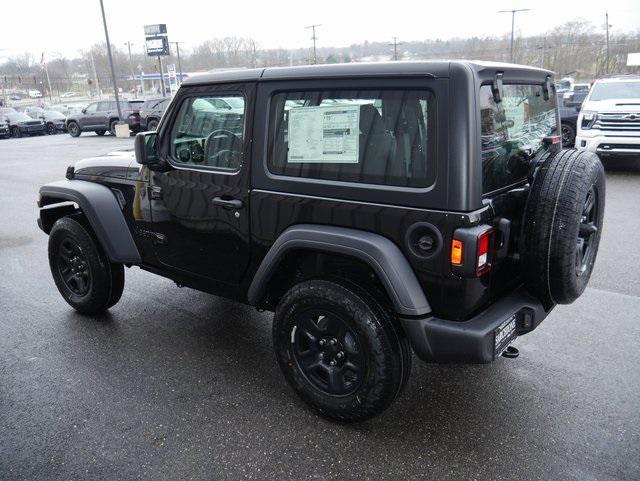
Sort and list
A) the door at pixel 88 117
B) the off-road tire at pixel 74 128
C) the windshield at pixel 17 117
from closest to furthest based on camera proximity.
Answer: the door at pixel 88 117 < the off-road tire at pixel 74 128 < the windshield at pixel 17 117

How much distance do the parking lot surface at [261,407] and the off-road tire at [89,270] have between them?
0.18 meters

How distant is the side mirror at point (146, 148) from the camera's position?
3297 mm

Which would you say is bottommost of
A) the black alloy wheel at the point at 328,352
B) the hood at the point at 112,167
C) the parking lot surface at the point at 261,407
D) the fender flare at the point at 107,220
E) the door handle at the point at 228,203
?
the parking lot surface at the point at 261,407

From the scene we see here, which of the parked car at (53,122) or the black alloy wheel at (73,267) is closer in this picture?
the black alloy wheel at (73,267)

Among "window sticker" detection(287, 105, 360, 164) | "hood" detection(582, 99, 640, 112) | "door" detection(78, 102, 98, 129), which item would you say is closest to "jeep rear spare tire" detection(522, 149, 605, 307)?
"window sticker" detection(287, 105, 360, 164)

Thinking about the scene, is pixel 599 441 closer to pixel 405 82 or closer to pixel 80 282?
pixel 405 82

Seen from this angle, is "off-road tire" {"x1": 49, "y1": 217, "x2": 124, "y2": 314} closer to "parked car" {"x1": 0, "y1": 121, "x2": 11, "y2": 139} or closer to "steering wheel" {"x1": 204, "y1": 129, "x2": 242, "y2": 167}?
"steering wheel" {"x1": 204, "y1": 129, "x2": 242, "y2": 167}

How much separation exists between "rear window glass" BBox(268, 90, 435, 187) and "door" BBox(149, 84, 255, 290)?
0.27 meters

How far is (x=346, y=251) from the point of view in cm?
251

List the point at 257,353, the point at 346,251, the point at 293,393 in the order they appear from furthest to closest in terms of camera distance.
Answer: the point at 257,353
the point at 293,393
the point at 346,251

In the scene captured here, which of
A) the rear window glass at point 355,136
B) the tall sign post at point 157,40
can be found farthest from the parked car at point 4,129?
the rear window glass at point 355,136

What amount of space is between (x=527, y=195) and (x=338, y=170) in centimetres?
100

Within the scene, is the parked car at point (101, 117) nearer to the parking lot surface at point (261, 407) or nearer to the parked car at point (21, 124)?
the parked car at point (21, 124)

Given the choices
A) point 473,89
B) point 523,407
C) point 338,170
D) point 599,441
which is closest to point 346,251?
point 338,170
